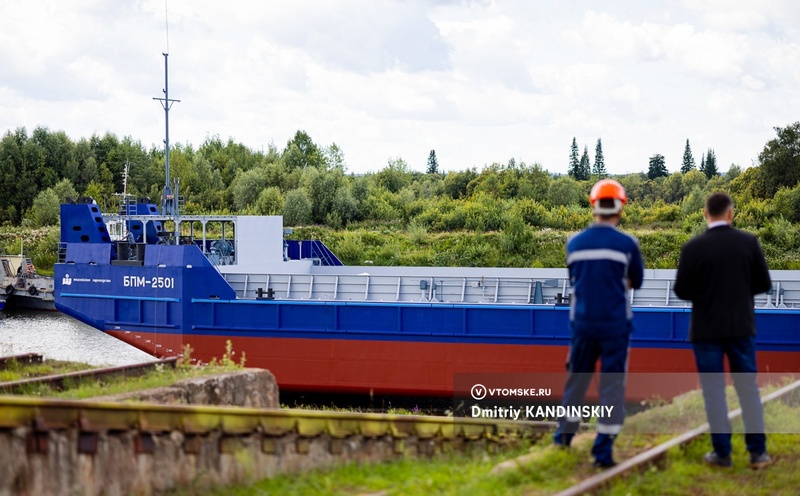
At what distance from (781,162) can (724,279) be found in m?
50.2

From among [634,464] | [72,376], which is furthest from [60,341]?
[634,464]

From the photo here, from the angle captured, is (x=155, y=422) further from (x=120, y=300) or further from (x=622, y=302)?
(x=120, y=300)

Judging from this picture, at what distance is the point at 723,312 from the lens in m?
5.52

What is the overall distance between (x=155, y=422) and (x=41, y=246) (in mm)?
45333

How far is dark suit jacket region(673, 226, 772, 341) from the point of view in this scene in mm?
5512

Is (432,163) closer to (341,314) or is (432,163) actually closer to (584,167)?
(584,167)

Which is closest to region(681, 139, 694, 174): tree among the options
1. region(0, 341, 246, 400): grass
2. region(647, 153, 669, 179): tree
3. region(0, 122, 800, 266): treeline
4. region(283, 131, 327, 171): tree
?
region(647, 153, 669, 179): tree

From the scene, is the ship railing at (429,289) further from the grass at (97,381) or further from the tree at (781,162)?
the tree at (781,162)

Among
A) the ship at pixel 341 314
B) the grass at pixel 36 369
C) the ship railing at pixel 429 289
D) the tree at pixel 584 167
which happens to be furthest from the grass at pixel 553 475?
the tree at pixel 584 167

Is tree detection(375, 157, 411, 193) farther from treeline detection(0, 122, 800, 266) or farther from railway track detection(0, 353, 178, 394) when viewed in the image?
railway track detection(0, 353, 178, 394)

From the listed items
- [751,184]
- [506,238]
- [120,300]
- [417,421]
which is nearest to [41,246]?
[506,238]

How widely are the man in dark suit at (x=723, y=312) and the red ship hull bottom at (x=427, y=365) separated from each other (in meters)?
9.48

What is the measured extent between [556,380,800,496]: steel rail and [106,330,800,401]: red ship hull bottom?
29.4ft

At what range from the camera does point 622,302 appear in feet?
17.2
